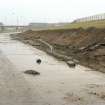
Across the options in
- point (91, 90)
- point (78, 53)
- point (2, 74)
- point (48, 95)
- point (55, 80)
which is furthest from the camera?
point (78, 53)

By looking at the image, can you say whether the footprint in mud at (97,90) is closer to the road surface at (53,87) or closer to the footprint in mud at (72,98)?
the road surface at (53,87)

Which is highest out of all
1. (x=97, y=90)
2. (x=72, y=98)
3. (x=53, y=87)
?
(x=72, y=98)

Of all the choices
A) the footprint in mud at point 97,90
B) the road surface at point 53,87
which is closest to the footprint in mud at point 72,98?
the road surface at point 53,87

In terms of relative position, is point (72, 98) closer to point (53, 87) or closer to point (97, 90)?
point (97, 90)

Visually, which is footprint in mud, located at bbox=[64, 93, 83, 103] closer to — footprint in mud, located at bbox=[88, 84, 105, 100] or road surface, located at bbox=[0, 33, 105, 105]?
road surface, located at bbox=[0, 33, 105, 105]

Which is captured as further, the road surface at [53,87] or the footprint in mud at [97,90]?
the footprint in mud at [97,90]

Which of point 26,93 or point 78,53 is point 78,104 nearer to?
point 26,93

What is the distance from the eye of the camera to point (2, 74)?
19.5 metres

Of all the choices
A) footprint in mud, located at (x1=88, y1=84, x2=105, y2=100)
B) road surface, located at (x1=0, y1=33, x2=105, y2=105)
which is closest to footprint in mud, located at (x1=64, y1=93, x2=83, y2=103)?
road surface, located at (x1=0, y1=33, x2=105, y2=105)

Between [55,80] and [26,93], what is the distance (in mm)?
4002

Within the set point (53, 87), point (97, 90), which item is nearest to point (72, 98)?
point (97, 90)

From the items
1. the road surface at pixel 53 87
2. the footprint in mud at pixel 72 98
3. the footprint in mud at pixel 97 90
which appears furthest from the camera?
the footprint in mud at pixel 97 90

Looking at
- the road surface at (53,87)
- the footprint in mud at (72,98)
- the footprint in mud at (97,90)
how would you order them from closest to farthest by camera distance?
the road surface at (53,87), the footprint in mud at (72,98), the footprint in mud at (97,90)

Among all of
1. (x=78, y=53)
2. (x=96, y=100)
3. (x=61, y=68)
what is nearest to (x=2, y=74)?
(x=61, y=68)
